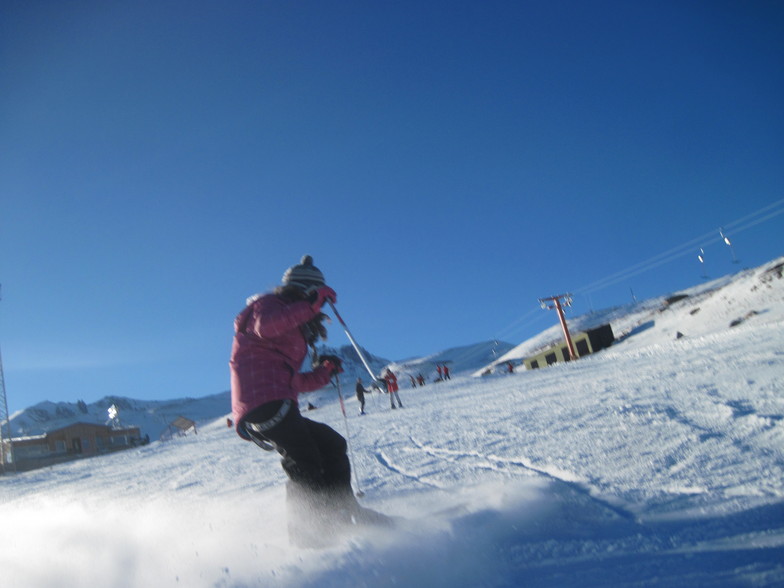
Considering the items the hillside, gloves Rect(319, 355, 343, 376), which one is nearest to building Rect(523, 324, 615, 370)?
the hillside

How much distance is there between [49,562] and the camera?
2.76 meters

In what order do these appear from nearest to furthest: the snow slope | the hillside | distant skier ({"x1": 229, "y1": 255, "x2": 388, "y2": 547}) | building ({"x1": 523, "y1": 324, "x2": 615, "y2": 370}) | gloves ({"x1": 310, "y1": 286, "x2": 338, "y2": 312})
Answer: the snow slope < distant skier ({"x1": 229, "y1": 255, "x2": 388, "y2": 547}) < gloves ({"x1": 310, "y1": 286, "x2": 338, "y2": 312}) < the hillside < building ({"x1": 523, "y1": 324, "x2": 615, "y2": 370})

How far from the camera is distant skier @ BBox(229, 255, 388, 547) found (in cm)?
271

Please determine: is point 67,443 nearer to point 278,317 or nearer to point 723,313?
point 278,317

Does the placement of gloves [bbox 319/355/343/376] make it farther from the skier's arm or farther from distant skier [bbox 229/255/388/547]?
the skier's arm

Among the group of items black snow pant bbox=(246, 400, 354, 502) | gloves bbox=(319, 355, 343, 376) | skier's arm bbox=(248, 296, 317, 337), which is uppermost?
skier's arm bbox=(248, 296, 317, 337)

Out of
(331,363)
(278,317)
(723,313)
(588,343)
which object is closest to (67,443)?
(588,343)

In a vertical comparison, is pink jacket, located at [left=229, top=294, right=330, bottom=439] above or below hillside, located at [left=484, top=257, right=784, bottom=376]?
above

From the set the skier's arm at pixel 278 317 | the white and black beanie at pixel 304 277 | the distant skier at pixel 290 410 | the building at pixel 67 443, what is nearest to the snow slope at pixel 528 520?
the distant skier at pixel 290 410

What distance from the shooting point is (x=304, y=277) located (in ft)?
10.4

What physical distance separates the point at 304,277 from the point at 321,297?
0.33m

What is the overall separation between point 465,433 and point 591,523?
385 centimetres

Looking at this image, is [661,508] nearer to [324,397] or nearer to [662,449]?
[662,449]

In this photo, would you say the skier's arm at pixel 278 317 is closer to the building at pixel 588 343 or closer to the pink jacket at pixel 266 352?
the pink jacket at pixel 266 352
